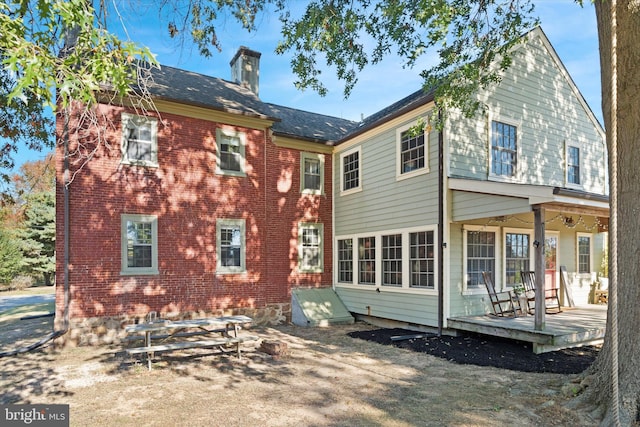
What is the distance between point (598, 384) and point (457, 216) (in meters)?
4.66

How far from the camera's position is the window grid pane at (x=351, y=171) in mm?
12492

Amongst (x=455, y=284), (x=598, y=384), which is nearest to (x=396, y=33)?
(x=455, y=284)

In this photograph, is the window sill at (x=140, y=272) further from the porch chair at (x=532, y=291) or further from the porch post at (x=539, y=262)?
the porch chair at (x=532, y=291)

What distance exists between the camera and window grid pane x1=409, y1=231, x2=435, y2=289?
9.67 meters

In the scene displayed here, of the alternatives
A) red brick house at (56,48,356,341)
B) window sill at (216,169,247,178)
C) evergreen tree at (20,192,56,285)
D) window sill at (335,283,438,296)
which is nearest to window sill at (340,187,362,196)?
red brick house at (56,48,356,341)

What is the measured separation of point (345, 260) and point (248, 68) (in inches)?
303

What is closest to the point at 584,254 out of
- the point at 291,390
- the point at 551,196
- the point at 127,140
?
the point at 551,196

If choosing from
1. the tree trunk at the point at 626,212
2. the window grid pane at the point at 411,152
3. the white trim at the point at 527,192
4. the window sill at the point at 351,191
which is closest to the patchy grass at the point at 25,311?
the window sill at the point at 351,191

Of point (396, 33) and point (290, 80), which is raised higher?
point (396, 33)

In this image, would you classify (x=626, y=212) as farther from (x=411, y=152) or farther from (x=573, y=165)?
(x=573, y=165)

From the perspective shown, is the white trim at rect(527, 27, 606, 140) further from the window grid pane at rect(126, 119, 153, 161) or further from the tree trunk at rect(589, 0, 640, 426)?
the window grid pane at rect(126, 119, 153, 161)

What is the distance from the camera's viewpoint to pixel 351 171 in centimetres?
1275

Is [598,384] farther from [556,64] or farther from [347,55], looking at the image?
[556,64]

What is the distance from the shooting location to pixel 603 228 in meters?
11.8
